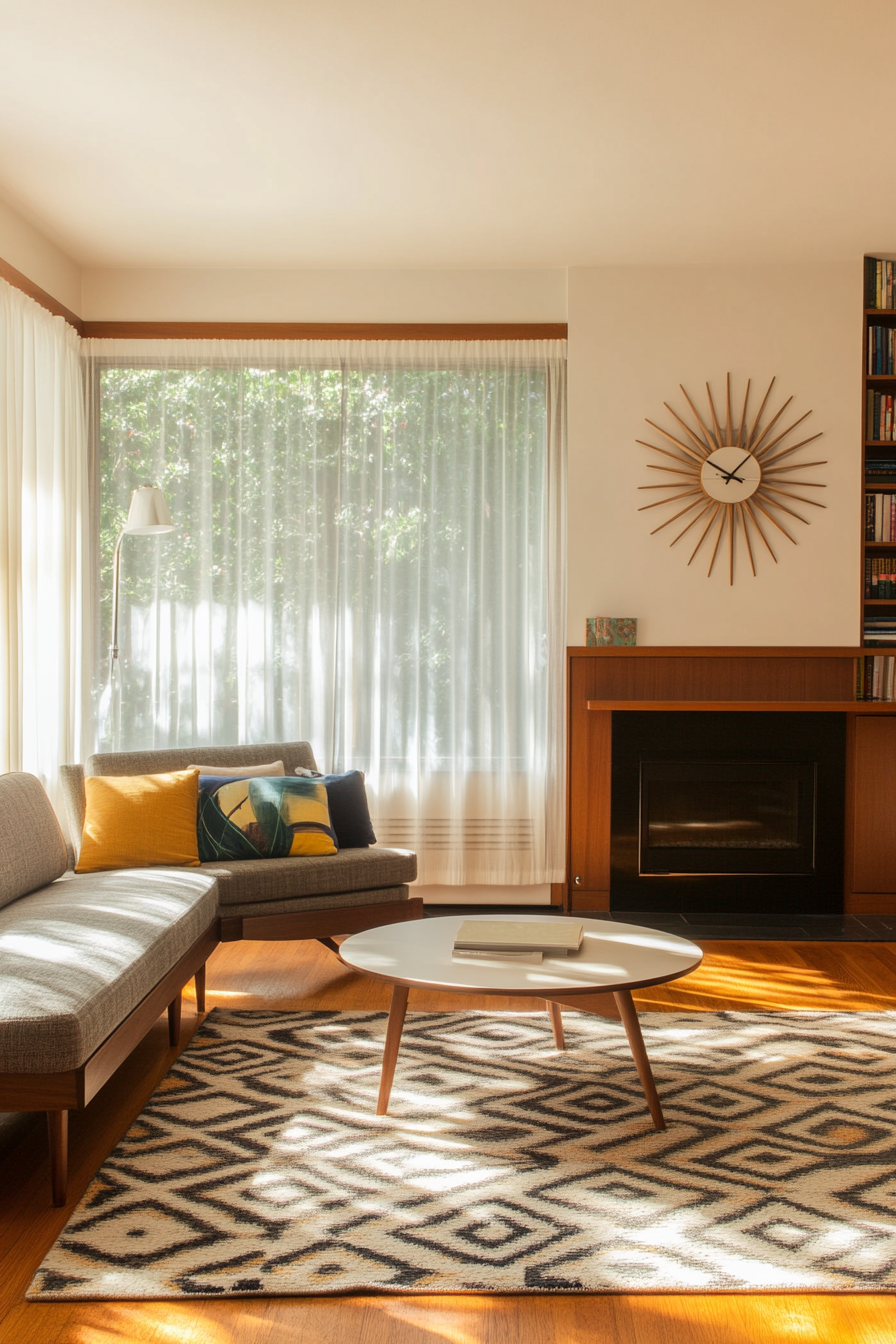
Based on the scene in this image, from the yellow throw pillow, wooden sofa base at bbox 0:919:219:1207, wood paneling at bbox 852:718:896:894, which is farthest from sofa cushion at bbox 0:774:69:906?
wood paneling at bbox 852:718:896:894

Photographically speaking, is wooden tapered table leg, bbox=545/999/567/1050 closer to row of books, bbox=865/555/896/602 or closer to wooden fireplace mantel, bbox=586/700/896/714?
wooden fireplace mantel, bbox=586/700/896/714

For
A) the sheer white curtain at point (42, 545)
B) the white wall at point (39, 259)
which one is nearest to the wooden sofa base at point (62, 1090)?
the sheer white curtain at point (42, 545)

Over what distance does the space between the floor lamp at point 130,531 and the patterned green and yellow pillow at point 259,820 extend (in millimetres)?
1014

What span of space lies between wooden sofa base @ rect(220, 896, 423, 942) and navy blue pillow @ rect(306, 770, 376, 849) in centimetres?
32

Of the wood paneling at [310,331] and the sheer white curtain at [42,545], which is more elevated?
the wood paneling at [310,331]

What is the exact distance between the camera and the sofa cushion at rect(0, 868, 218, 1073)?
200 centimetres

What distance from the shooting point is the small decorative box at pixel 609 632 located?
4629 mm

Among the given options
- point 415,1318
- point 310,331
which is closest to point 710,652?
point 310,331

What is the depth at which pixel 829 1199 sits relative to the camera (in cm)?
212

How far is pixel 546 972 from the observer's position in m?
2.46

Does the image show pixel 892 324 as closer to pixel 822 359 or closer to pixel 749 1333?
pixel 822 359

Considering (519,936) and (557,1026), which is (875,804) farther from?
(519,936)

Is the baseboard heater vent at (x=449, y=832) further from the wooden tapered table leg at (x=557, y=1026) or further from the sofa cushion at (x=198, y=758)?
the wooden tapered table leg at (x=557, y=1026)

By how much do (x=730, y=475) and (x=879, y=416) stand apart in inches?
29.1
